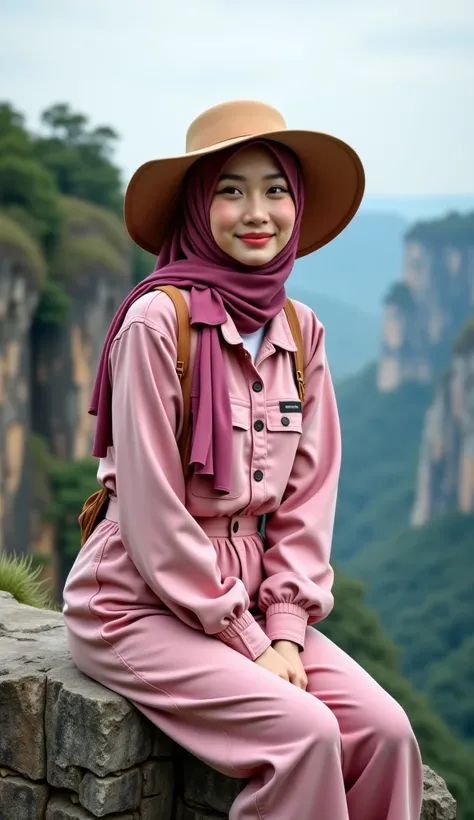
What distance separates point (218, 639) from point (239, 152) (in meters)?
Result: 1.11

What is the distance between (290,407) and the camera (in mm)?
2996

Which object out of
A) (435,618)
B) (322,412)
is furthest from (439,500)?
(322,412)

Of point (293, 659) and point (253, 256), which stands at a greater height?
point (253, 256)

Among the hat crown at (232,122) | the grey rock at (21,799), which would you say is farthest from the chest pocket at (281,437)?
the grey rock at (21,799)

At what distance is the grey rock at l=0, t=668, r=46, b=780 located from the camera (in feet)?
9.78

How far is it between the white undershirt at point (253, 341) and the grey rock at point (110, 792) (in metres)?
1.00

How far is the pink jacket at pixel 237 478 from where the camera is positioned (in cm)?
274

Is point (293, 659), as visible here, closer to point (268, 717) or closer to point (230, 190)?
point (268, 717)

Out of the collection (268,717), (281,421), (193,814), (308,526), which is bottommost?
(193,814)

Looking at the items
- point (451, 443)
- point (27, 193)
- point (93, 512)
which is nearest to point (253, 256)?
point (93, 512)

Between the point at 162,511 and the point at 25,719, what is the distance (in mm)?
662

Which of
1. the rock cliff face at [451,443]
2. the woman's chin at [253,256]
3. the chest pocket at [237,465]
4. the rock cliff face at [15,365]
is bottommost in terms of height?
the rock cliff face at [451,443]

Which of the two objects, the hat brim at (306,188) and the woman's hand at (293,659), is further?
the hat brim at (306,188)

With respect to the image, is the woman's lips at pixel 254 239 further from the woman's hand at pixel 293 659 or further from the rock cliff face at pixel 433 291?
the rock cliff face at pixel 433 291
